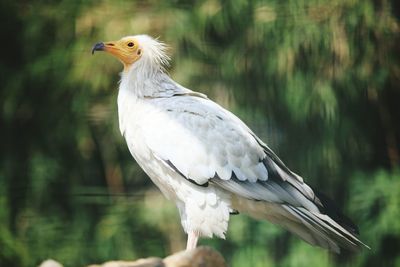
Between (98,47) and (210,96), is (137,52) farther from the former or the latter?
(210,96)

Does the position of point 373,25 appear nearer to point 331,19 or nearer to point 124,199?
point 331,19

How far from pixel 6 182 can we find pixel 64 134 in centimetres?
44

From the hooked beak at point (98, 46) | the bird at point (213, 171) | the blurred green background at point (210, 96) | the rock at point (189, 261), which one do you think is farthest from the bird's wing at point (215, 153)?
the blurred green background at point (210, 96)

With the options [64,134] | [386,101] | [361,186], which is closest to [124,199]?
[64,134]

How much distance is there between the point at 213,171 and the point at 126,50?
0.68 m

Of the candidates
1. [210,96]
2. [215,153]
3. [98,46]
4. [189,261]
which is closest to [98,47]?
[98,46]

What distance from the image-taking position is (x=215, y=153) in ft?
9.37

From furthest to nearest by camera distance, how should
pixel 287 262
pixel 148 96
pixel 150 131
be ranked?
pixel 287 262 < pixel 148 96 < pixel 150 131

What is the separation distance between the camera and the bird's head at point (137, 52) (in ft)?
10.1

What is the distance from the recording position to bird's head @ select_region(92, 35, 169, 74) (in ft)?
10.1

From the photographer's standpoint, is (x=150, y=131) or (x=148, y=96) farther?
(x=148, y=96)

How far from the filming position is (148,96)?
9.82 feet

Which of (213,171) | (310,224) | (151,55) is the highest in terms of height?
(151,55)

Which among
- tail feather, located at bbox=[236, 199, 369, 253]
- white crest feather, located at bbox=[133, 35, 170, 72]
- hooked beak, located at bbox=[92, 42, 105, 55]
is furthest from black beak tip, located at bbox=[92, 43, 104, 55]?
tail feather, located at bbox=[236, 199, 369, 253]
